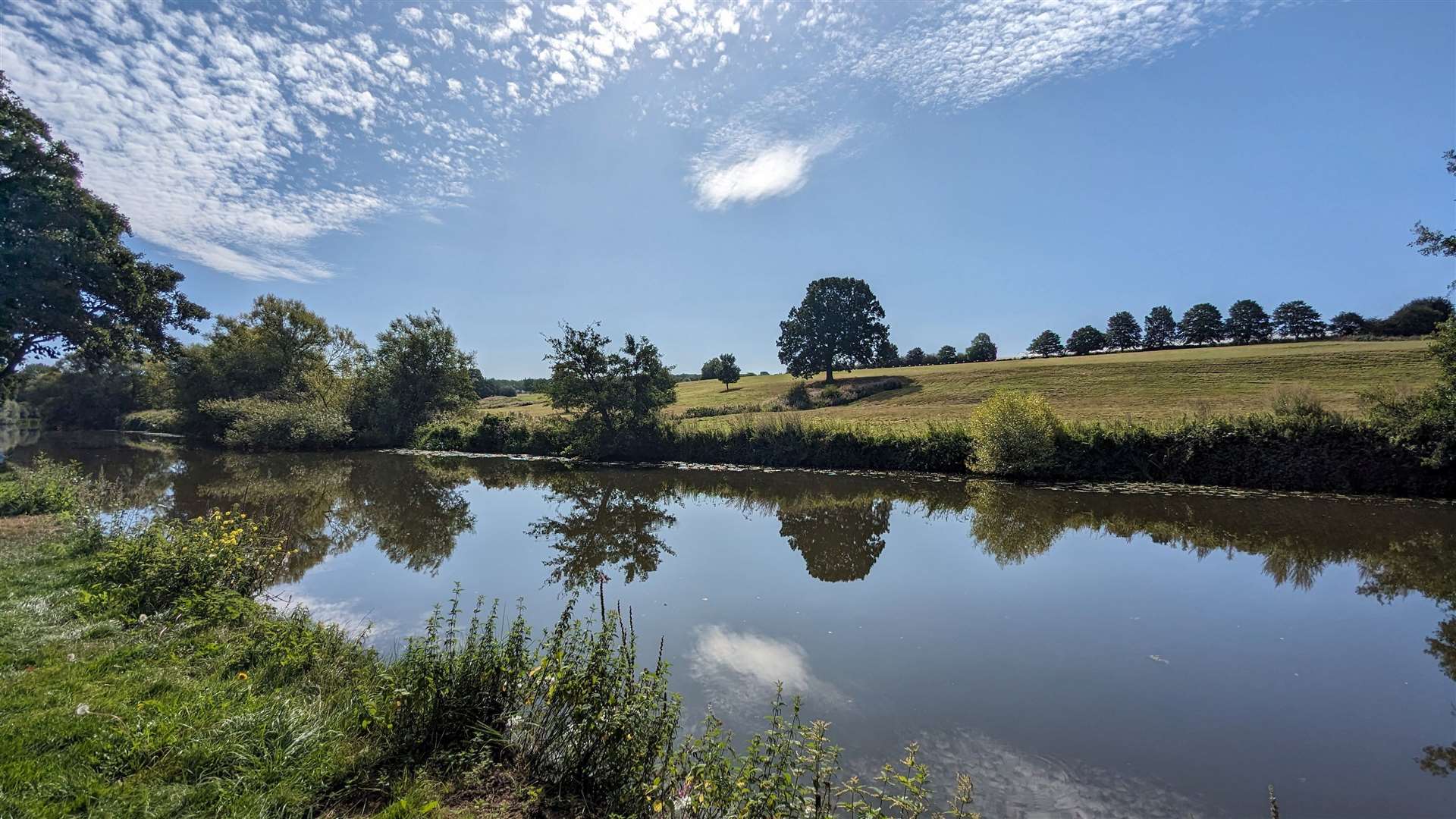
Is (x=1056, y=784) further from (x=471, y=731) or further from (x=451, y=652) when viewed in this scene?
(x=451, y=652)

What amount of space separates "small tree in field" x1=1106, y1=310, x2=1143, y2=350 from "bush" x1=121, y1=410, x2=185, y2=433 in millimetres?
96934

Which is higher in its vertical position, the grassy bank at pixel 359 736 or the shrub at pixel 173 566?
the shrub at pixel 173 566

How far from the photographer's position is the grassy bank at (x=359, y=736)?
3.19m

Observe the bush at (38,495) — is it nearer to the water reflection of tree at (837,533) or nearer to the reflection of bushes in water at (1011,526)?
the water reflection of tree at (837,533)

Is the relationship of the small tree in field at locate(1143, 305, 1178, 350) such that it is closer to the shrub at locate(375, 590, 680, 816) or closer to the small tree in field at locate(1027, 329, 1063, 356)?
the small tree in field at locate(1027, 329, 1063, 356)

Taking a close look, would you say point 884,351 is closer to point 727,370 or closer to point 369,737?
point 727,370

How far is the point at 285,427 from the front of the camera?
32062 mm

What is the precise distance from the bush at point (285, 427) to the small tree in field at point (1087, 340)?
7736cm

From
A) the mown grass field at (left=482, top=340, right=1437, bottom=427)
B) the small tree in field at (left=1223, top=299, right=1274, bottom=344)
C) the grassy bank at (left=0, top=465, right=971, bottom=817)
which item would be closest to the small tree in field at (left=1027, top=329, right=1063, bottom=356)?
the small tree in field at (left=1223, top=299, right=1274, bottom=344)

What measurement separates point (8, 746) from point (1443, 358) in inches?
1000

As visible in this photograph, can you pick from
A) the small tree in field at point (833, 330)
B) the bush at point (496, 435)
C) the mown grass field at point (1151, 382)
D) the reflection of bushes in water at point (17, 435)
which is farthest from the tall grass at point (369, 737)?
the small tree in field at point (833, 330)

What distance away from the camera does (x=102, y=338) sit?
1498 centimetres

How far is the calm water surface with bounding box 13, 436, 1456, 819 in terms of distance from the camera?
451cm

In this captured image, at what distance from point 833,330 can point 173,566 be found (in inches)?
1695
